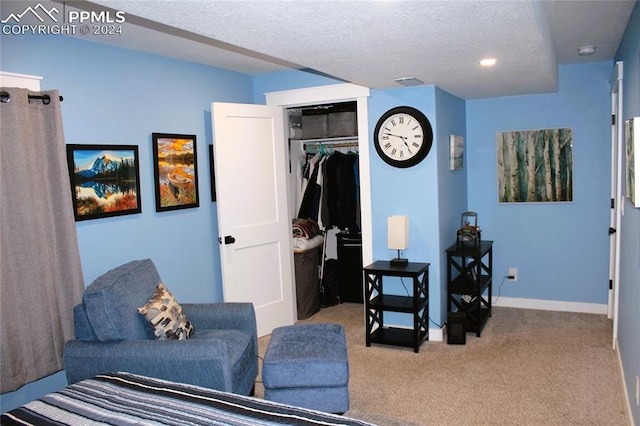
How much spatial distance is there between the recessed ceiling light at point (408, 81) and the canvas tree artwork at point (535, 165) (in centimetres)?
157

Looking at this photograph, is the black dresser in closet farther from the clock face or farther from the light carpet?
the clock face

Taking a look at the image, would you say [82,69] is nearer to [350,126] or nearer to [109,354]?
[109,354]

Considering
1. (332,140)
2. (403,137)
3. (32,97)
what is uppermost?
(32,97)

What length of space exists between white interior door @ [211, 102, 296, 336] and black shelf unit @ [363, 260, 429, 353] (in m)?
0.89

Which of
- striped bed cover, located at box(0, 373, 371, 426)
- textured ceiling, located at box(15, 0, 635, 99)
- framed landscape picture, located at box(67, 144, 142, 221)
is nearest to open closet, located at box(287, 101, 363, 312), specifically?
textured ceiling, located at box(15, 0, 635, 99)

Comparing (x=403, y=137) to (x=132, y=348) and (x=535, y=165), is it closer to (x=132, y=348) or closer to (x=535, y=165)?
(x=535, y=165)

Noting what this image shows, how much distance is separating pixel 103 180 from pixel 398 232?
7.29 ft

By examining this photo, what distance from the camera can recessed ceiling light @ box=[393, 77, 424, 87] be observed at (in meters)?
3.70

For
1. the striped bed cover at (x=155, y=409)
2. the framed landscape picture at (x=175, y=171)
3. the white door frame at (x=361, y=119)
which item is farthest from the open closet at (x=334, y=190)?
the striped bed cover at (x=155, y=409)

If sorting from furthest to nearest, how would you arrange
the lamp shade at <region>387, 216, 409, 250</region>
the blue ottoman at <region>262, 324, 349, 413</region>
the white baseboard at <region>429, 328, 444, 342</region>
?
the white baseboard at <region>429, 328, 444, 342</region>, the lamp shade at <region>387, 216, 409, 250</region>, the blue ottoman at <region>262, 324, 349, 413</region>

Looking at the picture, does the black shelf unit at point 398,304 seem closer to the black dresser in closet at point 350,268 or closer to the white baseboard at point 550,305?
the black dresser in closet at point 350,268

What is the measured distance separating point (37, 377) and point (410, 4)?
2.79 meters

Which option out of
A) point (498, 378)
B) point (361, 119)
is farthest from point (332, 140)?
point (498, 378)
